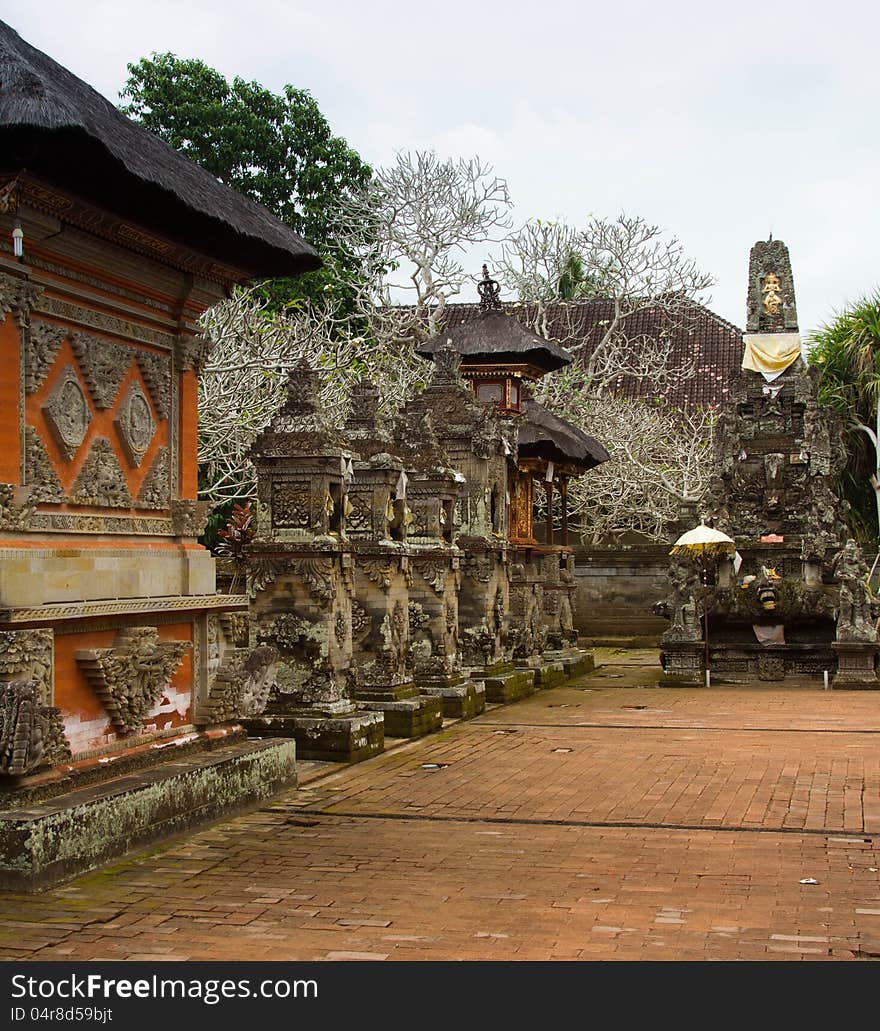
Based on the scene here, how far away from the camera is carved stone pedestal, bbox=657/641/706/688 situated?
1998cm

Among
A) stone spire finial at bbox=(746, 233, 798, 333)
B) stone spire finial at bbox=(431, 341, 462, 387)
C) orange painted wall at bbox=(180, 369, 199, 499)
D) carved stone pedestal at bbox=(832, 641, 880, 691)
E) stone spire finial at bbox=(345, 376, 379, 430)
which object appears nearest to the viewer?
orange painted wall at bbox=(180, 369, 199, 499)

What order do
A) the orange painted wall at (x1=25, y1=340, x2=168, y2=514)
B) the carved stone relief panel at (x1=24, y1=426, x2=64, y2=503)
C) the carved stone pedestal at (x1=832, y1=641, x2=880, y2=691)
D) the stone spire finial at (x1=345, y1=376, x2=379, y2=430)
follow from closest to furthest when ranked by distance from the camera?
the carved stone relief panel at (x1=24, y1=426, x2=64, y2=503), the orange painted wall at (x1=25, y1=340, x2=168, y2=514), the stone spire finial at (x1=345, y1=376, x2=379, y2=430), the carved stone pedestal at (x1=832, y1=641, x2=880, y2=691)

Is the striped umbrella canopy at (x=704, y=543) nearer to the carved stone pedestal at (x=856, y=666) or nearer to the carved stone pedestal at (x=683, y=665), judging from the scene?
the carved stone pedestal at (x=683, y=665)

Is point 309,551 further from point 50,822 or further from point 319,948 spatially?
point 319,948

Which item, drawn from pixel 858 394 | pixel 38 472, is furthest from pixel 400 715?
pixel 858 394

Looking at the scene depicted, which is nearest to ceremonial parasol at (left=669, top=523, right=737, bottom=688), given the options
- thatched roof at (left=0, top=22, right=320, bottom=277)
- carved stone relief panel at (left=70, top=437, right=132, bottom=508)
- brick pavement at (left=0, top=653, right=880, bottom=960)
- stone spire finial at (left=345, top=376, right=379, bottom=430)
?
brick pavement at (left=0, top=653, right=880, bottom=960)

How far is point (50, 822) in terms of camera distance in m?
6.89

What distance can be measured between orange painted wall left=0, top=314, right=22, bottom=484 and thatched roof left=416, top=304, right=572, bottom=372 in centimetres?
1134

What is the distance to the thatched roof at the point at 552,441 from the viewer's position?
19.5m

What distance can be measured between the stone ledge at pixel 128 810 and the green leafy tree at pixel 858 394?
21.0 metres

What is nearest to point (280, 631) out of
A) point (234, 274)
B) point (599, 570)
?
point (234, 274)

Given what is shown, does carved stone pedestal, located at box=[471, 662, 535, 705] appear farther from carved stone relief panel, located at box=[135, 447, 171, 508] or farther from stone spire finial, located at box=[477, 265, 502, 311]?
carved stone relief panel, located at box=[135, 447, 171, 508]

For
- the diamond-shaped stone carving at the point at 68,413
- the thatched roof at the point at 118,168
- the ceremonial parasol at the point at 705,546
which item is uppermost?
the thatched roof at the point at 118,168

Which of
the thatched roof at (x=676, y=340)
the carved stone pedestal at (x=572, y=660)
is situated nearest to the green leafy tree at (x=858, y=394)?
the thatched roof at (x=676, y=340)
